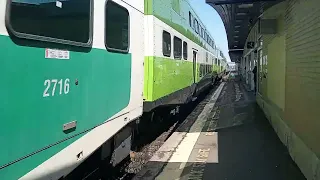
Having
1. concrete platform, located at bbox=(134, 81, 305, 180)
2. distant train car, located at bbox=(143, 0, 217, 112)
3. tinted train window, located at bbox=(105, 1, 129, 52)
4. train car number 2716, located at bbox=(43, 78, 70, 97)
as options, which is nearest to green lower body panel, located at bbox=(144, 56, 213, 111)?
distant train car, located at bbox=(143, 0, 217, 112)

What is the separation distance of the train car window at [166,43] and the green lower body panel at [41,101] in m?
3.44

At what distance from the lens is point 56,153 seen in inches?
125

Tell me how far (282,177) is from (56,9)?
162 inches

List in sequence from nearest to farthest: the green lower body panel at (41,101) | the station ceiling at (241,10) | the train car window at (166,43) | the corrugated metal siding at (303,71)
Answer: the green lower body panel at (41,101)
the corrugated metal siding at (303,71)
the train car window at (166,43)
the station ceiling at (241,10)

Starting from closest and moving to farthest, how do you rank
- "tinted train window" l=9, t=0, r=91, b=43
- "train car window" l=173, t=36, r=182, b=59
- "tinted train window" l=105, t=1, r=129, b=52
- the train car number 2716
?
"tinted train window" l=9, t=0, r=91, b=43 < the train car number 2716 < "tinted train window" l=105, t=1, r=129, b=52 < "train car window" l=173, t=36, r=182, b=59

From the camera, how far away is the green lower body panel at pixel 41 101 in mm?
2535

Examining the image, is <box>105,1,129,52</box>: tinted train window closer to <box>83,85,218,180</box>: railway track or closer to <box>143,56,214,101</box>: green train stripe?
<box>143,56,214,101</box>: green train stripe

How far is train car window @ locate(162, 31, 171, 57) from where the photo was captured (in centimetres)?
745

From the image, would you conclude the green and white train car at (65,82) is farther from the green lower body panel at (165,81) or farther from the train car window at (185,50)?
the train car window at (185,50)

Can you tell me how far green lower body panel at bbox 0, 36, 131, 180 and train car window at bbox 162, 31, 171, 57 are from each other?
11.3 ft

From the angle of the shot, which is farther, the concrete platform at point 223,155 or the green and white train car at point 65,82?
the concrete platform at point 223,155

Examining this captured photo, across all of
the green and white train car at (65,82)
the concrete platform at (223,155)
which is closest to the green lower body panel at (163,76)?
the green and white train car at (65,82)

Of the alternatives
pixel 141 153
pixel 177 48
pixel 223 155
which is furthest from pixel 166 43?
pixel 223 155

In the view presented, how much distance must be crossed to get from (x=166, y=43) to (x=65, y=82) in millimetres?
4672
